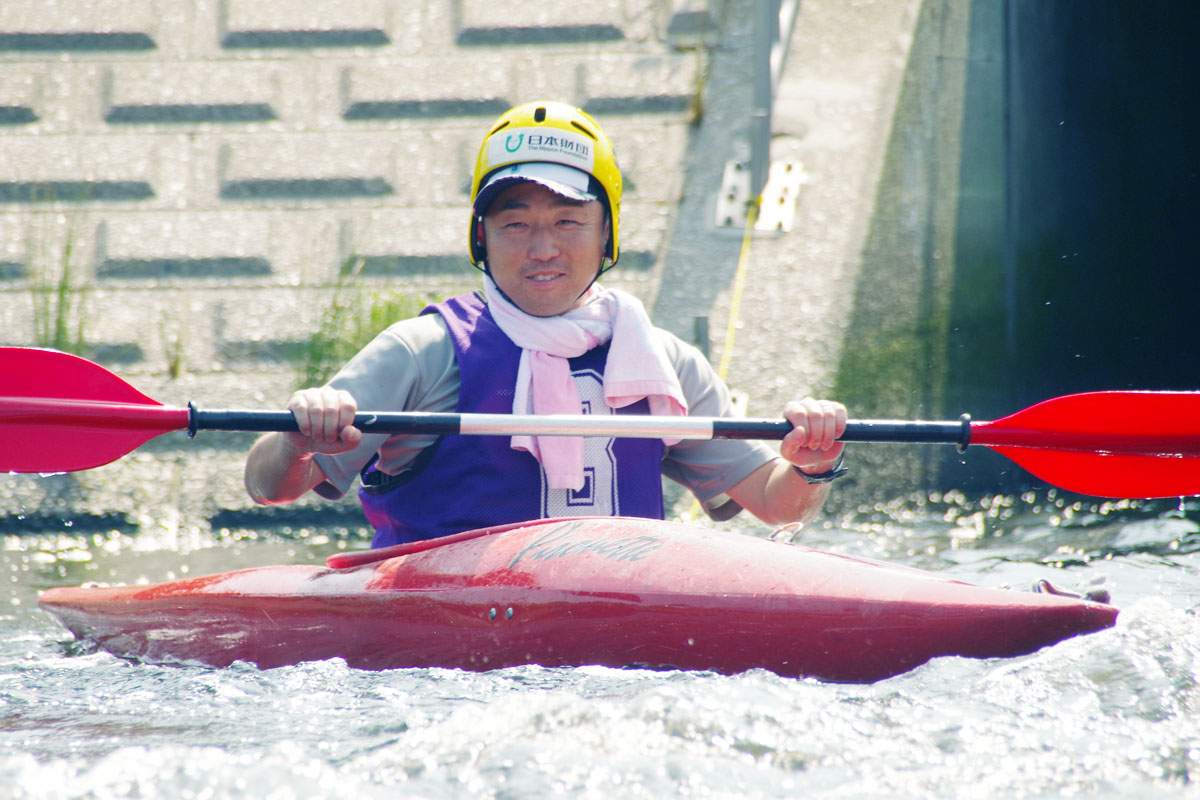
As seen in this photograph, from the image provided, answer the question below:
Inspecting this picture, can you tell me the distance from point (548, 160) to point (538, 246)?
7.4 inches

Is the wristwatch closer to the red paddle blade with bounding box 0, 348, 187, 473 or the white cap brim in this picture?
the white cap brim

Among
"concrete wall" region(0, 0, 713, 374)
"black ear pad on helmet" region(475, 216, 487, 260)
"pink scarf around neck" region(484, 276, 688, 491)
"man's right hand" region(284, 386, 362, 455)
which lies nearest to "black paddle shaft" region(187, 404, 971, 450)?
"man's right hand" region(284, 386, 362, 455)

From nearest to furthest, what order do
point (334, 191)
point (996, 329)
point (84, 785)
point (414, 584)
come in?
point (84, 785) < point (414, 584) < point (996, 329) < point (334, 191)

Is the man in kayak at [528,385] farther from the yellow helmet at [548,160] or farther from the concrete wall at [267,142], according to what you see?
the concrete wall at [267,142]

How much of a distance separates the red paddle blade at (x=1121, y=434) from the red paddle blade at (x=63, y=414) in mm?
1897

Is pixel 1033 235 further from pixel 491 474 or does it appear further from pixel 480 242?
pixel 491 474

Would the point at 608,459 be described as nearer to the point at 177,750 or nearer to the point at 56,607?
the point at 177,750

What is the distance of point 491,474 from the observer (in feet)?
8.38

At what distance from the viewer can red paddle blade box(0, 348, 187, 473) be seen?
269cm

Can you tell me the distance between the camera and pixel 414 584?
2.31 meters

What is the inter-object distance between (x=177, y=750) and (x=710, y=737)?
0.76 metres

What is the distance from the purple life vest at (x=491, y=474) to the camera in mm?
2549

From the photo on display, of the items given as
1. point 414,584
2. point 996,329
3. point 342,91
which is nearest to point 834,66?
point 996,329

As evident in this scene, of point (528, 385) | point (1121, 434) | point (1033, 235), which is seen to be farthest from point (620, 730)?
point (1033, 235)
